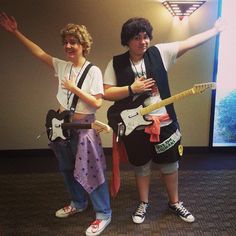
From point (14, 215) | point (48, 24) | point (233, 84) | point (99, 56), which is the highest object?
point (48, 24)

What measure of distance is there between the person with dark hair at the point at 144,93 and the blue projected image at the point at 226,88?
1.06 metres

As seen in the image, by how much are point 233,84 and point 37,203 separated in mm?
1996

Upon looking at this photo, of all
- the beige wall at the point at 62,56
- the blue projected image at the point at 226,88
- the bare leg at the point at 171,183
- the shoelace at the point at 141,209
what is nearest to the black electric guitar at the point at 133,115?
the bare leg at the point at 171,183

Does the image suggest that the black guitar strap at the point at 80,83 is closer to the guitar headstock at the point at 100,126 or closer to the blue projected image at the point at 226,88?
the guitar headstock at the point at 100,126

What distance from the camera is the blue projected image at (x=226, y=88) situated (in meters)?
2.93

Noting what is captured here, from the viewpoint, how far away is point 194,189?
8.34 feet

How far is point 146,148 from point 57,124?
21.3 inches

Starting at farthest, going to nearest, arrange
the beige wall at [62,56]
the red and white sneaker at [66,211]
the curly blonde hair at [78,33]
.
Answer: the beige wall at [62,56], the red and white sneaker at [66,211], the curly blonde hair at [78,33]

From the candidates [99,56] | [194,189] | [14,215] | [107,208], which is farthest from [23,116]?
[194,189]

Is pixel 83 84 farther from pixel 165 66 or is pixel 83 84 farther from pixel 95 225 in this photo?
pixel 95 225

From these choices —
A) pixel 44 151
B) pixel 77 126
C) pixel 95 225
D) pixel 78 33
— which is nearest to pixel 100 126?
pixel 77 126

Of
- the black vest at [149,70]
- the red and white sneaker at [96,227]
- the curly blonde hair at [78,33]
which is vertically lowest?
the red and white sneaker at [96,227]

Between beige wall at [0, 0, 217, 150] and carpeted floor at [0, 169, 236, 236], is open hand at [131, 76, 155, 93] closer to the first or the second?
carpeted floor at [0, 169, 236, 236]

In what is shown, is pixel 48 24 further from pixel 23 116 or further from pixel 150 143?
pixel 150 143
